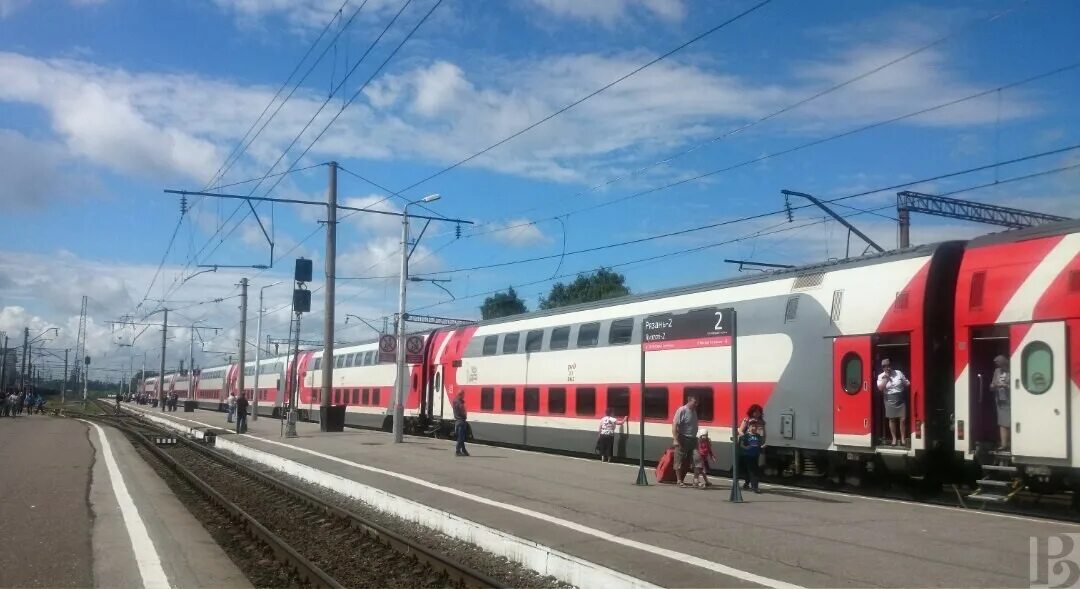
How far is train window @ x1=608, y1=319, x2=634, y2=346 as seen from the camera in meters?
22.2

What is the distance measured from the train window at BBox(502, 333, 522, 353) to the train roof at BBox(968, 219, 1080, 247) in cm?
1479

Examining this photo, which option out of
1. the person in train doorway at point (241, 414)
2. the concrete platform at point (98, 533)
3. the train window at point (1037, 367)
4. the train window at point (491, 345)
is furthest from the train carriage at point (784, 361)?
the person in train doorway at point (241, 414)

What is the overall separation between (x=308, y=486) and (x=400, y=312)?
952cm

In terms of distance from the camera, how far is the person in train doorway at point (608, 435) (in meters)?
21.8

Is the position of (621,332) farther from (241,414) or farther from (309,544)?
(241,414)

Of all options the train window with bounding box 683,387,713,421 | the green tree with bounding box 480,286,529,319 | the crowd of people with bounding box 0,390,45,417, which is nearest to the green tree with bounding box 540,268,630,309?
the green tree with bounding box 480,286,529,319

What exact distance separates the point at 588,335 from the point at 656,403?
3723 millimetres

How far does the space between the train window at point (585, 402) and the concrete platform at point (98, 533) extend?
31.9 ft

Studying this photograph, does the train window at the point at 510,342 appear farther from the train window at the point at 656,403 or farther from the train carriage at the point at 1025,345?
the train carriage at the point at 1025,345

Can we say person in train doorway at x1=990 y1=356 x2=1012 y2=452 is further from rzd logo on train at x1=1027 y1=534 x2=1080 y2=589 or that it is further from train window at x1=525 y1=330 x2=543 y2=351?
train window at x1=525 y1=330 x2=543 y2=351

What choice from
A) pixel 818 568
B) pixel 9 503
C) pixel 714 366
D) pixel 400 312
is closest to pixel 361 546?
pixel 818 568

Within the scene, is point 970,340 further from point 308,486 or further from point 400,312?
point 400,312

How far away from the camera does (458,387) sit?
1224 inches

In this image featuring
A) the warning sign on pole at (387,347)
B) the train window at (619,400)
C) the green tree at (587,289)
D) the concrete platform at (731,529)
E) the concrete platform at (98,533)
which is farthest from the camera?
the green tree at (587,289)
